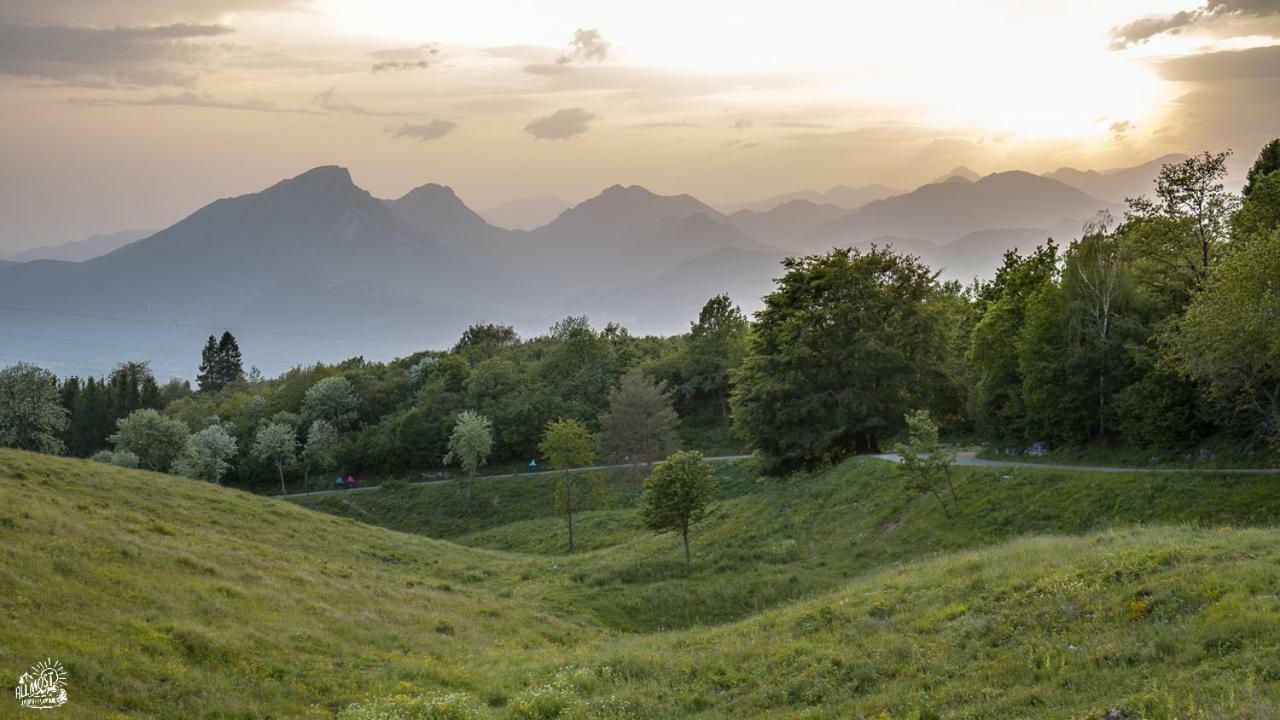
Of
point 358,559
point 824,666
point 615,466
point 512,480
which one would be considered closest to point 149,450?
point 512,480

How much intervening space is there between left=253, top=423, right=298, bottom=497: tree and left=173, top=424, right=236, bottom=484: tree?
2.94m

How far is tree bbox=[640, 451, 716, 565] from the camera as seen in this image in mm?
35750

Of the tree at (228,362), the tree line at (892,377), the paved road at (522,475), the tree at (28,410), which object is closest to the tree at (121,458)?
the tree line at (892,377)

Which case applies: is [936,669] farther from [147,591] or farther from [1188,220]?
[1188,220]

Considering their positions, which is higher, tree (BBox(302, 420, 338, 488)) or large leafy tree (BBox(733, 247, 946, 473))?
large leafy tree (BBox(733, 247, 946, 473))

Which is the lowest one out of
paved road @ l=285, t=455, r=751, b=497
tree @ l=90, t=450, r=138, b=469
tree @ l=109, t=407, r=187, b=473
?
paved road @ l=285, t=455, r=751, b=497

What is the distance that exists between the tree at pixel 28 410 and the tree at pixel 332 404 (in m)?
30.3

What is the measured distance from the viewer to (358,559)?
35531 millimetres

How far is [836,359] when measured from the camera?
55.3 m

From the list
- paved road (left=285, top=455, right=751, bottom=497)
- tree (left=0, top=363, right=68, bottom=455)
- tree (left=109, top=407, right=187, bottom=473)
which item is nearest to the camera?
tree (left=0, top=363, right=68, bottom=455)

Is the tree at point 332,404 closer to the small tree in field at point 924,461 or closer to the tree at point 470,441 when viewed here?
the tree at point 470,441

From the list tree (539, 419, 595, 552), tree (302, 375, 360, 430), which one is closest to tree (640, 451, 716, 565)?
tree (539, 419, 595, 552)

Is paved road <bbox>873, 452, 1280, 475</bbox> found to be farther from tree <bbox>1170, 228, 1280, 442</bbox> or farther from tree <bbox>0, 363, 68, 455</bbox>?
tree <bbox>0, 363, 68, 455</bbox>

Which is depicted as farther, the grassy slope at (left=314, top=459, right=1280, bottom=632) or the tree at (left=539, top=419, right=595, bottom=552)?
the tree at (left=539, top=419, right=595, bottom=552)
